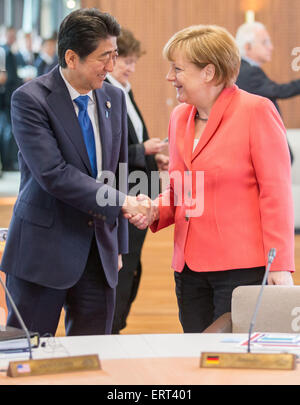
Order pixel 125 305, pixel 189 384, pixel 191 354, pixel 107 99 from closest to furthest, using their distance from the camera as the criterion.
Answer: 1. pixel 189 384
2. pixel 191 354
3. pixel 107 99
4. pixel 125 305

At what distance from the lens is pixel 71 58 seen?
252 cm

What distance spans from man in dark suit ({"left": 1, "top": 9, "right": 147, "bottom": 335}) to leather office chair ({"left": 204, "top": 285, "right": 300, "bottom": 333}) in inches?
18.3

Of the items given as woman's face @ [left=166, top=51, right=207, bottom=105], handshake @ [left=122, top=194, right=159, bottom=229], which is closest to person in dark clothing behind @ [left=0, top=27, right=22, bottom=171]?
handshake @ [left=122, top=194, right=159, bottom=229]

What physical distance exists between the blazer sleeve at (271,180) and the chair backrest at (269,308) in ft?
0.35

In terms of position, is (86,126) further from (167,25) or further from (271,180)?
(167,25)

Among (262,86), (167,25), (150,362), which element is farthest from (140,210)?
(167,25)

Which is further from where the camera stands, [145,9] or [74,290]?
[145,9]

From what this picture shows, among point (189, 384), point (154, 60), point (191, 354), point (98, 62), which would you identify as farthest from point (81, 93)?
point (154, 60)

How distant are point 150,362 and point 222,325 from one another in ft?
1.79

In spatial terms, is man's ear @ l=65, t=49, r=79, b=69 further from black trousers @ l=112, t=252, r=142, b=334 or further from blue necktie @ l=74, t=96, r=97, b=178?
black trousers @ l=112, t=252, r=142, b=334

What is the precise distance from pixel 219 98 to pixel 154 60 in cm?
596

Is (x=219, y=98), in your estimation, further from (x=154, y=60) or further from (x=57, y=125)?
(x=154, y=60)

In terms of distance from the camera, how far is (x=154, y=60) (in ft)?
27.6

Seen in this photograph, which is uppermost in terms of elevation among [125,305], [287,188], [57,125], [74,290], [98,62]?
[98,62]
